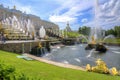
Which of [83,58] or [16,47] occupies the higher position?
[16,47]

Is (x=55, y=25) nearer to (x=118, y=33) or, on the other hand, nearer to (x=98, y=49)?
(x=118, y=33)

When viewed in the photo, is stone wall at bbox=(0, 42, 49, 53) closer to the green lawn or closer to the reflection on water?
the reflection on water

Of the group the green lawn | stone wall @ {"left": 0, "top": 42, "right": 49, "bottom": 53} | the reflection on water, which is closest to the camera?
the green lawn

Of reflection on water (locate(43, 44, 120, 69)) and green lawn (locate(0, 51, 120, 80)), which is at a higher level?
green lawn (locate(0, 51, 120, 80))

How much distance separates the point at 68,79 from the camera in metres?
10.9

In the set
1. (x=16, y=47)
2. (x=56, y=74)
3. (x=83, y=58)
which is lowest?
(x=83, y=58)

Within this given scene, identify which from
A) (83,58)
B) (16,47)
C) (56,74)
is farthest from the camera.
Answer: (83,58)

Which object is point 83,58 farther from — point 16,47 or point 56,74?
point 56,74

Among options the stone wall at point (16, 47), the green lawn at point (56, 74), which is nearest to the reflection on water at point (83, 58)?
the stone wall at point (16, 47)

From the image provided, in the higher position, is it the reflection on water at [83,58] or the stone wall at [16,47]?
the stone wall at [16,47]

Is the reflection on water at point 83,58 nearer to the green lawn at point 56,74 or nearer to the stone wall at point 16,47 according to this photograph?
the stone wall at point 16,47

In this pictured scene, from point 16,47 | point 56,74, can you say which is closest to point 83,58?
point 16,47

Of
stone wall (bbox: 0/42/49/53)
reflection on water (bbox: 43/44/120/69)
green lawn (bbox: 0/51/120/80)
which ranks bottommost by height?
reflection on water (bbox: 43/44/120/69)

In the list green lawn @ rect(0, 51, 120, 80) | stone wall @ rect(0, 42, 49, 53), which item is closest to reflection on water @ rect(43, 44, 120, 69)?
stone wall @ rect(0, 42, 49, 53)
